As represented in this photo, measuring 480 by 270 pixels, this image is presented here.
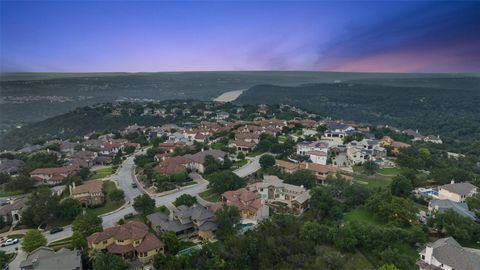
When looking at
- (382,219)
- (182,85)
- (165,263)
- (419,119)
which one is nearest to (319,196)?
(382,219)

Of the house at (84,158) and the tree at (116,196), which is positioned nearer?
the tree at (116,196)

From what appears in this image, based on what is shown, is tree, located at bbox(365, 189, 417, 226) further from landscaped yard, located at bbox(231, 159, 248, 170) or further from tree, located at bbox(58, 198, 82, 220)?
tree, located at bbox(58, 198, 82, 220)

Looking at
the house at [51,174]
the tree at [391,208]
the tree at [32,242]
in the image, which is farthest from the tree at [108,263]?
the house at [51,174]

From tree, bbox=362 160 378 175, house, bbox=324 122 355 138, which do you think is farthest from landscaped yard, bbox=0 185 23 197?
house, bbox=324 122 355 138

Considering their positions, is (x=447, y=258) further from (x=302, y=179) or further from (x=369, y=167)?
(x=369, y=167)

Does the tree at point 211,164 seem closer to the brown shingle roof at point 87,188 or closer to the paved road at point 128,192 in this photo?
the paved road at point 128,192

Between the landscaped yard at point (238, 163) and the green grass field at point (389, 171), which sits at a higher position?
the landscaped yard at point (238, 163)
